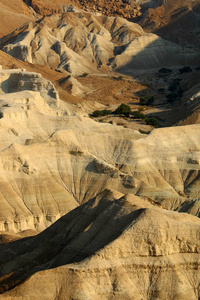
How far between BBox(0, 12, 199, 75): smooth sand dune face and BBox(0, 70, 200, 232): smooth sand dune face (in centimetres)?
7913

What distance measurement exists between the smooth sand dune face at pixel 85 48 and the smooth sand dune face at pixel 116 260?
109209mm

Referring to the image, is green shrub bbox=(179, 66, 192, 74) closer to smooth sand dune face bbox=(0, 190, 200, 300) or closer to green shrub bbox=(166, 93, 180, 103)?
green shrub bbox=(166, 93, 180, 103)

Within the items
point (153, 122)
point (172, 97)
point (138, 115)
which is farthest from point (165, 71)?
point (153, 122)

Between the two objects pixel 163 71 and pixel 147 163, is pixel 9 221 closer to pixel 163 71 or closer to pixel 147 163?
pixel 147 163

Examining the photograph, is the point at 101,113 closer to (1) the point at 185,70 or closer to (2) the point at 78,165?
(2) the point at 78,165

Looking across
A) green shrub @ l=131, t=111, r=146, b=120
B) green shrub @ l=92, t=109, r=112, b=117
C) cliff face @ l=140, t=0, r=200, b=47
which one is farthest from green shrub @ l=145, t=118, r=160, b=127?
cliff face @ l=140, t=0, r=200, b=47

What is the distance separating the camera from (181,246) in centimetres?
2789

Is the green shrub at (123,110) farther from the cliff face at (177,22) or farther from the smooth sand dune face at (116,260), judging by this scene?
the cliff face at (177,22)

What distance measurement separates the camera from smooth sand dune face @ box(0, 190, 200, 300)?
1009 inches

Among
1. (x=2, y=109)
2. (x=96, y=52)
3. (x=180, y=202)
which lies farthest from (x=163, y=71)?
(x=180, y=202)

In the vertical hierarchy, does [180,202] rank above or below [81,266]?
below

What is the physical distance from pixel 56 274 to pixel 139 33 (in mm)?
158857

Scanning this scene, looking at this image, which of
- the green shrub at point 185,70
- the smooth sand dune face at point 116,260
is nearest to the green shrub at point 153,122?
the green shrub at point 185,70

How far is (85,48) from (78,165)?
360ft
